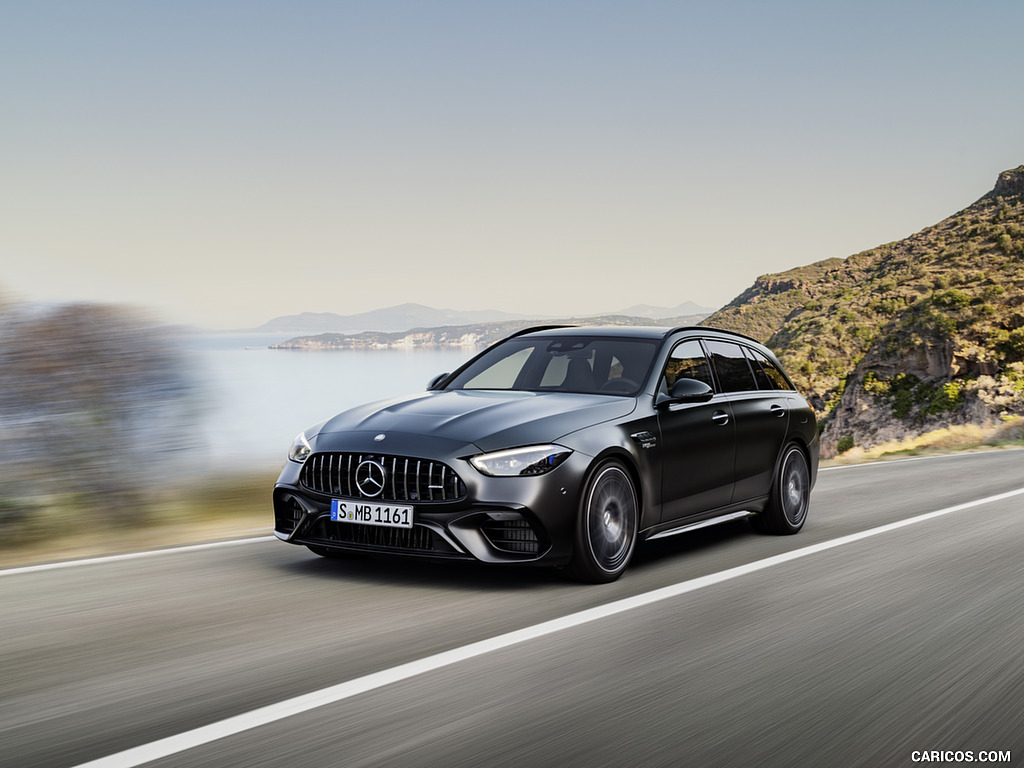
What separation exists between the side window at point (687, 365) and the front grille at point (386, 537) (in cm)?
218

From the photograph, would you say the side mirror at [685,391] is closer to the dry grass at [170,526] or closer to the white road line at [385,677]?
the white road line at [385,677]


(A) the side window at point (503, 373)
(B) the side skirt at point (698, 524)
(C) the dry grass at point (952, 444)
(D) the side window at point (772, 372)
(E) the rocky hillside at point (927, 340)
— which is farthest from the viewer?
(E) the rocky hillside at point (927, 340)

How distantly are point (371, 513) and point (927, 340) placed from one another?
5416 centimetres

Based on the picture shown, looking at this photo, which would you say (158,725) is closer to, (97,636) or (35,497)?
(97,636)

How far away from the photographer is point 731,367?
28.0 feet

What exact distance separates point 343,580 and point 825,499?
672cm

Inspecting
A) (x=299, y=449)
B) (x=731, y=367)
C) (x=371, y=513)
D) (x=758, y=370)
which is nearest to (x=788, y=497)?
(x=758, y=370)

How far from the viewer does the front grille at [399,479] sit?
20.1 ft

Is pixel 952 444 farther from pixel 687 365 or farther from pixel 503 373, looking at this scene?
pixel 503 373

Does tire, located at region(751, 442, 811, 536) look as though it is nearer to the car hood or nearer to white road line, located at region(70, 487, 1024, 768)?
white road line, located at region(70, 487, 1024, 768)

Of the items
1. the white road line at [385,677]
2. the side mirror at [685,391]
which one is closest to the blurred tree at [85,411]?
the side mirror at [685,391]

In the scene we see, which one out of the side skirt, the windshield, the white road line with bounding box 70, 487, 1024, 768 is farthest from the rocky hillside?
the white road line with bounding box 70, 487, 1024, 768

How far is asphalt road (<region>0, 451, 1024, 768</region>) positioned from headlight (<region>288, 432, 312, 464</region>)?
753 mm

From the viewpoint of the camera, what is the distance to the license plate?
6.12 m
